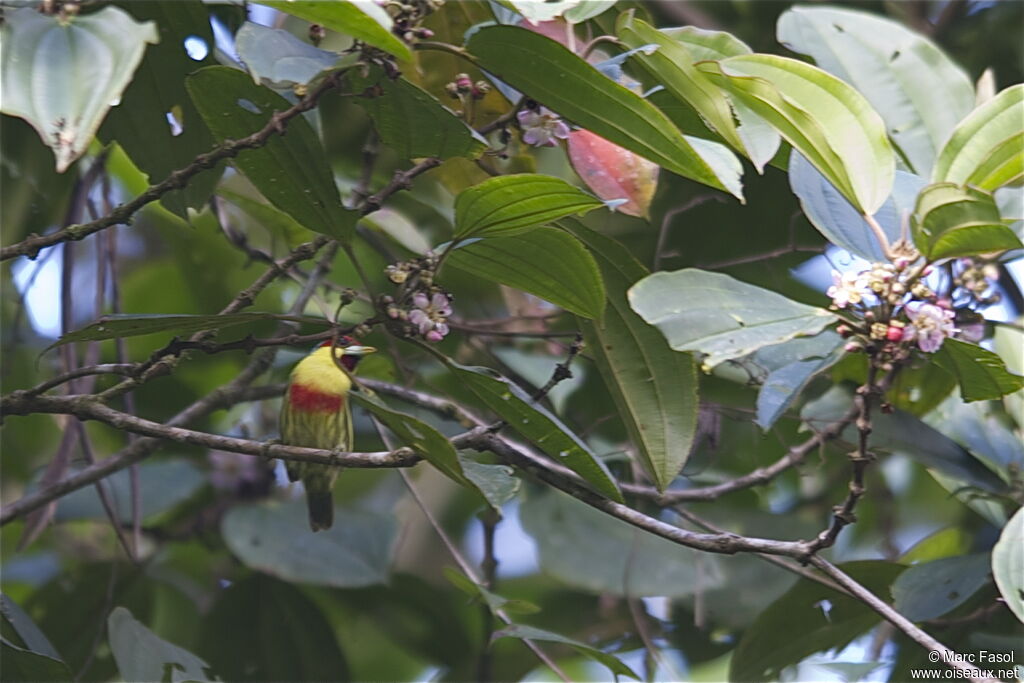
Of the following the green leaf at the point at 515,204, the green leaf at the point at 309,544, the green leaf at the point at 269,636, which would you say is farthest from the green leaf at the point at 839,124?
the green leaf at the point at 269,636

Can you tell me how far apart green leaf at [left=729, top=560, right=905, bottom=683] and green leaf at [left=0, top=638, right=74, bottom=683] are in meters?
0.95

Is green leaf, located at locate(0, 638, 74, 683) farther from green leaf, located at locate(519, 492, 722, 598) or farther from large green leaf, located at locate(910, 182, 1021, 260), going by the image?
large green leaf, located at locate(910, 182, 1021, 260)

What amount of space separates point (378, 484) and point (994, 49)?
1783 mm

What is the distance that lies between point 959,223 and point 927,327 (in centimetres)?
12

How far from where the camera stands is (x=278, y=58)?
1.01 meters

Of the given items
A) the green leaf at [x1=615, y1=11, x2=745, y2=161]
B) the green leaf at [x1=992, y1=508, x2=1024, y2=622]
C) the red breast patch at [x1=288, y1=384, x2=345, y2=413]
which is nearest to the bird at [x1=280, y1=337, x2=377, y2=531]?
the red breast patch at [x1=288, y1=384, x2=345, y2=413]

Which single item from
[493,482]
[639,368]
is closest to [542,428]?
[493,482]

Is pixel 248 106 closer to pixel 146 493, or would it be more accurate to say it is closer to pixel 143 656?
pixel 143 656

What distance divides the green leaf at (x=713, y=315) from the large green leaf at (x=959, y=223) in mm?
138

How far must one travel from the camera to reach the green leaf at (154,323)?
108 centimetres

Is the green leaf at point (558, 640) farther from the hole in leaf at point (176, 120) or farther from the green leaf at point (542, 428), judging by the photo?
the hole in leaf at point (176, 120)

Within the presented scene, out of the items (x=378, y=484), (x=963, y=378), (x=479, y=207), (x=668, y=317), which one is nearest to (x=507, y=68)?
(x=479, y=207)

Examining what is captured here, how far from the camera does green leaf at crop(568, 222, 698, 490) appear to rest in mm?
1242

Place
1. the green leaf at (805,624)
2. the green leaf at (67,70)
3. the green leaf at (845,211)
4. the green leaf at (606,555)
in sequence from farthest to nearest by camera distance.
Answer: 1. the green leaf at (606,555)
2. the green leaf at (805,624)
3. the green leaf at (845,211)
4. the green leaf at (67,70)
